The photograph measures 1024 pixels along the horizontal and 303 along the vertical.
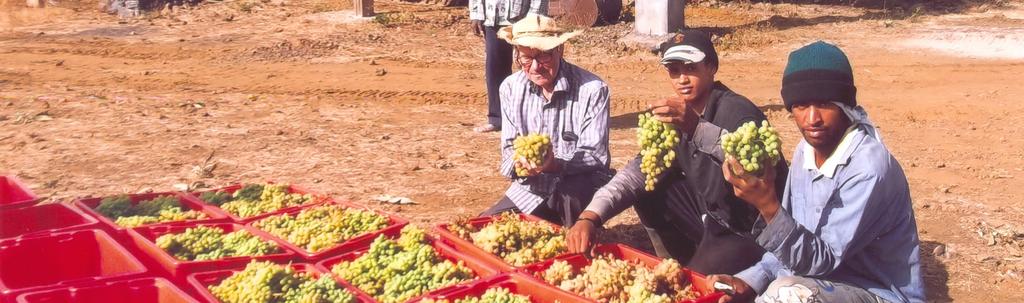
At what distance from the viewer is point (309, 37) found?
42.3 feet

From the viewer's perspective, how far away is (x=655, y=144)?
12.7ft

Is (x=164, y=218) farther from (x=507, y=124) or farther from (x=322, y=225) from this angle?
(x=507, y=124)

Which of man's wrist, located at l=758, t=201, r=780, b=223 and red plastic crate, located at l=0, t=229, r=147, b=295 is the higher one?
man's wrist, located at l=758, t=201, r=780, b=223

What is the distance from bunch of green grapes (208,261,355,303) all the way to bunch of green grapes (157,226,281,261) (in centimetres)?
39

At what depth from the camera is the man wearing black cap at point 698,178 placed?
12.6 feet

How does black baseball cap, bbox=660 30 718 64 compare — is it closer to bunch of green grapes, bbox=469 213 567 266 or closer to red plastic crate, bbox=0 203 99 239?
bunch of green grapes, bbox=469 213 567 266

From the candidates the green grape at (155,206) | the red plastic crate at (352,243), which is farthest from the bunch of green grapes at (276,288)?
the green grape at (155,206)

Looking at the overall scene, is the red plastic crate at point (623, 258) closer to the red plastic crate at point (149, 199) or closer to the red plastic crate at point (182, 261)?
the red plastic crate at point (182, 261)

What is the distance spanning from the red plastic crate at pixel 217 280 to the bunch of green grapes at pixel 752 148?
1460 millimetres

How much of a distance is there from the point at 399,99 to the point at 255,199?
15.0 ft

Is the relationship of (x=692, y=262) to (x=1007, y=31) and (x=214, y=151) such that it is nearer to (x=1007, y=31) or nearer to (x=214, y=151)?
(x=214, y=151)

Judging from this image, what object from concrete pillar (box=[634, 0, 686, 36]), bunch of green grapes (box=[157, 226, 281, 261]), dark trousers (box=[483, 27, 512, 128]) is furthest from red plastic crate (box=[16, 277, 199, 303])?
concrete pillar (box=[634, 0, 686, 36])

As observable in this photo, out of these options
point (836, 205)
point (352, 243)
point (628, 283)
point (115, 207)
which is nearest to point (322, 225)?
point (352, 243)

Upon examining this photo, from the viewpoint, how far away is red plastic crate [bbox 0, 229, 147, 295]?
409 cm
